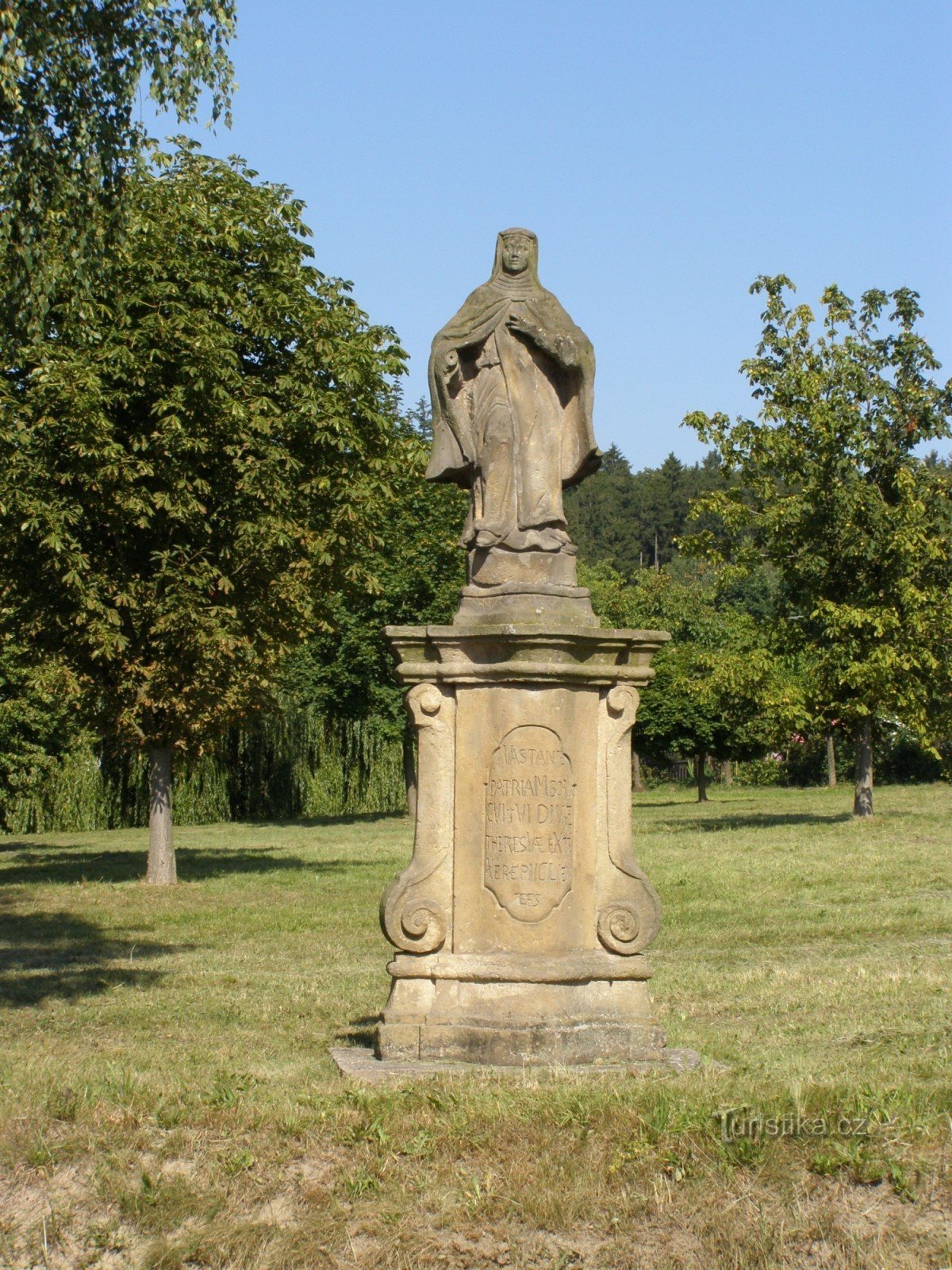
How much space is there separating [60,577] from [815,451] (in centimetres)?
1321

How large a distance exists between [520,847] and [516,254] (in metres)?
3.20

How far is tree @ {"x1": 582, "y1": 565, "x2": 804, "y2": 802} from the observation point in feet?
82.0

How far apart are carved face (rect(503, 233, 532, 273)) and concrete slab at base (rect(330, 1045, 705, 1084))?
4176 mm

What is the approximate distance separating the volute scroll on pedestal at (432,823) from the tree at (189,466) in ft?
30.3

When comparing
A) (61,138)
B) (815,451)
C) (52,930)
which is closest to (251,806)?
(815,451)

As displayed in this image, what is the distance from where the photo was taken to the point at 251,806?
36.8 meters

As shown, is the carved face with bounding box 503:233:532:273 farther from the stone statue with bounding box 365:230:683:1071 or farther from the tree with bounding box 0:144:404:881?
the tree with bounding box 0:144:404:881

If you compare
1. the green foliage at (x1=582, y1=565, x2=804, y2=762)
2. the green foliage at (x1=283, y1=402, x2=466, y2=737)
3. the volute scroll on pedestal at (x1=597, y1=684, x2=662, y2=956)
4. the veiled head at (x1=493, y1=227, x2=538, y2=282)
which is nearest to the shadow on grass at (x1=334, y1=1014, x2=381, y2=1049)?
the volute scroll on pedestal at (x1=597, y1=684, x2=662, y2=956)

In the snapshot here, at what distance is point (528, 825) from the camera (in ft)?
24.7

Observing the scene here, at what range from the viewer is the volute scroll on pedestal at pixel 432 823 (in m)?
7.46

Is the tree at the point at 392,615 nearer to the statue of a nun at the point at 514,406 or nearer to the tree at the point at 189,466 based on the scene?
the tree at the point at 189,466

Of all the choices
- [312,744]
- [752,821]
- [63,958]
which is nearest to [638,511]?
[312,744]

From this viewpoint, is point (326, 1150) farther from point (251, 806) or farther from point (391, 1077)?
point (251, 806)

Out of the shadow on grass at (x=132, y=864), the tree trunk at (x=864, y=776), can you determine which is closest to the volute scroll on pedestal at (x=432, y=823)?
the shadow on grass at (x=132, y=864)
